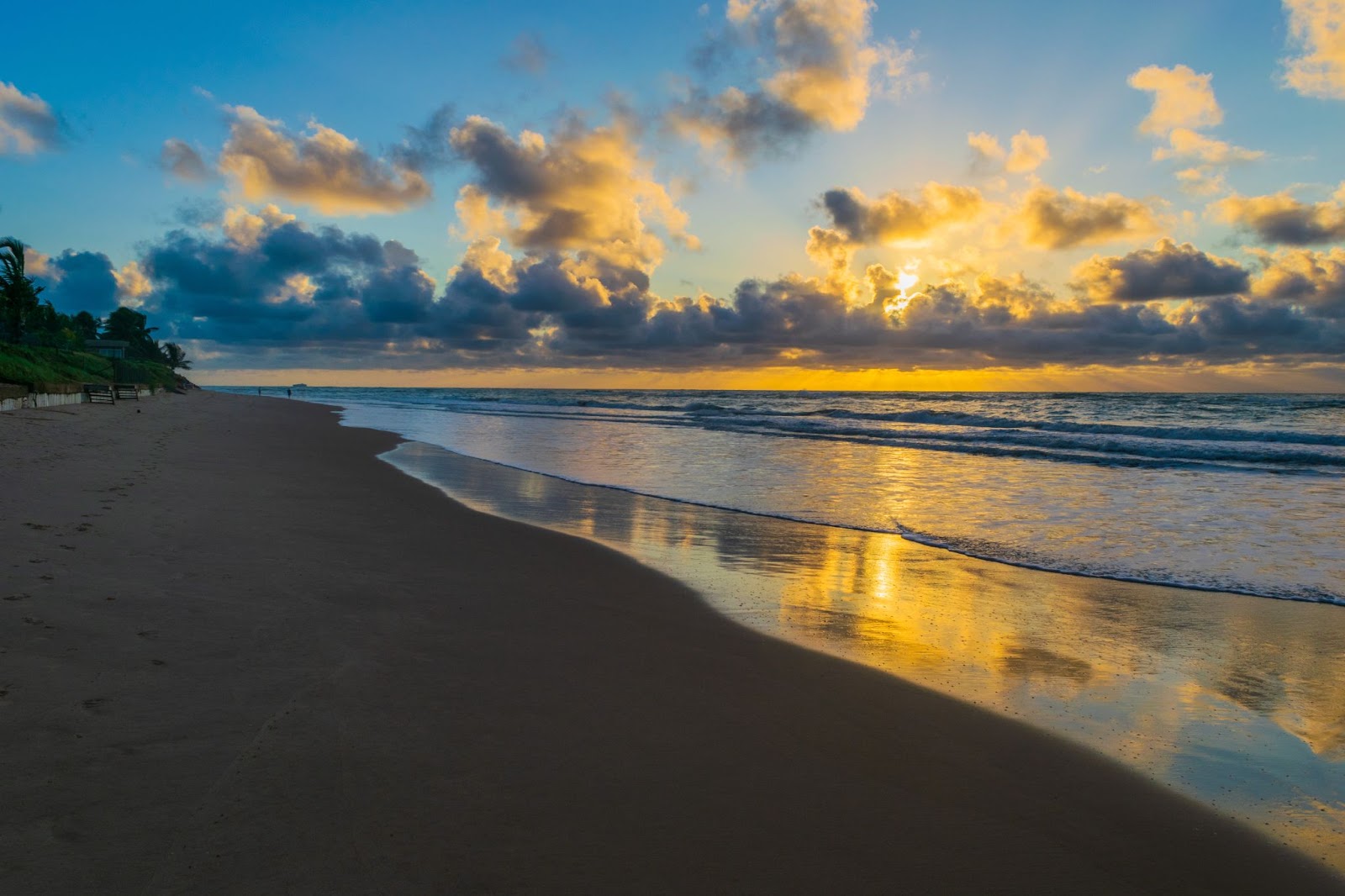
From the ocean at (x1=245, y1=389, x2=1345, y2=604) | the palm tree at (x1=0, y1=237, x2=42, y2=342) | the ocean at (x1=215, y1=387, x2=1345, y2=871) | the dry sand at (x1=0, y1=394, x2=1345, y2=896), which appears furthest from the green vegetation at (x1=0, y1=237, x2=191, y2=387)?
the dry sand at (x1=0, y1=394, x2=1345, y2=896)

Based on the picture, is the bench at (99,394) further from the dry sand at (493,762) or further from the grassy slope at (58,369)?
the dry sand at (493,762)

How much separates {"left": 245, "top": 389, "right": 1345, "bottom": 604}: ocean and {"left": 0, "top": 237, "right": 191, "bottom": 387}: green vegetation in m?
16.7

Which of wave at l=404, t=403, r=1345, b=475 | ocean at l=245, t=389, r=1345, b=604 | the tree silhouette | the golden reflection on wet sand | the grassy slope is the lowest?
the golden reflection on wet sand

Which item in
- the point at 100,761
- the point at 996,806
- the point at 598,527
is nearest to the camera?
the point at 100,761

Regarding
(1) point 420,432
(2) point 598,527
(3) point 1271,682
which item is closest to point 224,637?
(2) point 598,527

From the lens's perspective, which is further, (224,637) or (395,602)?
(395,602)

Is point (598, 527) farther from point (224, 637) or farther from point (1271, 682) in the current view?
point (1271, 682)

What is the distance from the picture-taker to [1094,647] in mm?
6930

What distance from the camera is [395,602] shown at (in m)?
7.11

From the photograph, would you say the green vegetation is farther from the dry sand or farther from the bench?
the dry sand

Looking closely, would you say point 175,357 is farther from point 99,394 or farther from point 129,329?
point 99,394

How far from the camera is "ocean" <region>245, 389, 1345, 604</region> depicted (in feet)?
36.0

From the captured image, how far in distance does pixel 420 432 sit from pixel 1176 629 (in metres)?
36.8

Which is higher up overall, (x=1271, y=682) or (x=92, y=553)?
(x=92, y=553)
